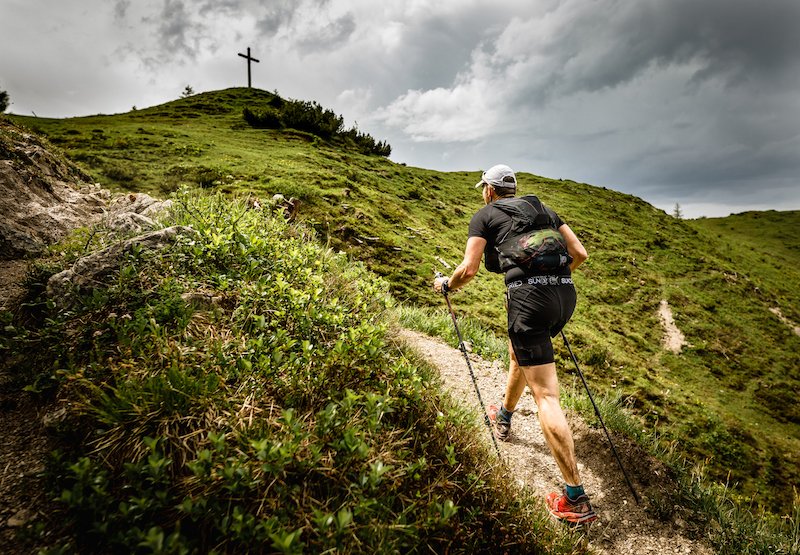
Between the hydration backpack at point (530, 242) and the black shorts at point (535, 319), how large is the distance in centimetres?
25

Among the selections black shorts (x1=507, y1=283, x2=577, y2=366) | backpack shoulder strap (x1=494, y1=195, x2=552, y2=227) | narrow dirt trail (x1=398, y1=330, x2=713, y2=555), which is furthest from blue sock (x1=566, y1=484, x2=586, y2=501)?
backpack shoulder strap (x1=494, y1=195, x2=552, y2=227)

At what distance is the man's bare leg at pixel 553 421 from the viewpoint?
3500 millimetres

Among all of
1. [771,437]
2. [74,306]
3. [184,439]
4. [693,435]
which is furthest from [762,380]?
[74,306]

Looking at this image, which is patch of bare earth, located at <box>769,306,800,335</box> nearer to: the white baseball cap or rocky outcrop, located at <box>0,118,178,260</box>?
the white baseball cap

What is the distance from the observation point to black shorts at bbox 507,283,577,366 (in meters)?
3.67

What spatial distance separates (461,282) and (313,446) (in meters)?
2.47

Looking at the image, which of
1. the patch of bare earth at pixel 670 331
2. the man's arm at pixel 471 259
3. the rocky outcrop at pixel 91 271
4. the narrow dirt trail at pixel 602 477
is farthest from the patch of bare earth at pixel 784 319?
the rocky outcrop at pixel 91 271

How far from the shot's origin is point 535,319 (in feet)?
12.1

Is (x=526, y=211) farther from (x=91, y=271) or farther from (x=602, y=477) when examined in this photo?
(x=91, y=271)

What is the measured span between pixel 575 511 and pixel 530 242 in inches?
108

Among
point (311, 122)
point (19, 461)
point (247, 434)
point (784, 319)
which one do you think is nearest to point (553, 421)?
point (247, 434)

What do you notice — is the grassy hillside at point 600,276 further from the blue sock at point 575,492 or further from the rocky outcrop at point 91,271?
the blue sock at point 575,492

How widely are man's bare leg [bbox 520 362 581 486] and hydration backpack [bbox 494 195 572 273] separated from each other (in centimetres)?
108

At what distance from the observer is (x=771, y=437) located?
1232cm
